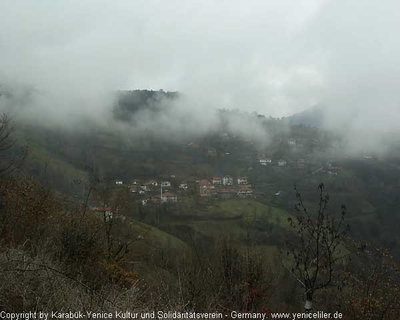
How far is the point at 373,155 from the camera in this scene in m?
174

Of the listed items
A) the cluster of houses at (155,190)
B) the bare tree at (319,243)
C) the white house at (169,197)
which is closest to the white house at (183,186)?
the cluster of houses at (155,190)

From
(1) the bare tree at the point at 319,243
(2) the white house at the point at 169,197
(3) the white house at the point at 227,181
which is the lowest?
(2) the white house at the point at 169,197

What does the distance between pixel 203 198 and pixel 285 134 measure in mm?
96584

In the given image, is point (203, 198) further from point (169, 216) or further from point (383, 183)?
point (383, 183)

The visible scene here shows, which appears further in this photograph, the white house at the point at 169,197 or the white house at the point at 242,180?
the white house at the point at 242,180

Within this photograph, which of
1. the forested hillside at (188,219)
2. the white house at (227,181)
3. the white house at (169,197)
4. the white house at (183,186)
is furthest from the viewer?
the white house at (227,181)

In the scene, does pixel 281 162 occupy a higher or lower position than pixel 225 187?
higher

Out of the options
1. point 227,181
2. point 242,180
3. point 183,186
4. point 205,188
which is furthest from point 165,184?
point 242,180

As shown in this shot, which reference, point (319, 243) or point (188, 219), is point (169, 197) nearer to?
point (188, 219)

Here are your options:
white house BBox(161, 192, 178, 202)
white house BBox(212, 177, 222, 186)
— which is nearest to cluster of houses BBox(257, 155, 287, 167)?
white house BBox(212, 177, 222, 186)

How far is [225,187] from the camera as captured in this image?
12612 cm

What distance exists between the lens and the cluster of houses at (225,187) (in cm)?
11688

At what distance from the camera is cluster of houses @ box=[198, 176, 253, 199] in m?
117

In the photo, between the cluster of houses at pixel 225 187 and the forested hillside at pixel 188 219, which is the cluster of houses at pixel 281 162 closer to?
the forested hillside at pixel 188 219
